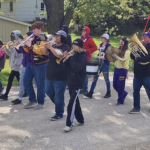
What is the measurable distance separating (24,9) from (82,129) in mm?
34926

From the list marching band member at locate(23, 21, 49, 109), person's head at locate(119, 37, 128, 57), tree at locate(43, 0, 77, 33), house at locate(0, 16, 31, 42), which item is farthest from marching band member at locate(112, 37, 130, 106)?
house at locate(0, 16, 31, 42)

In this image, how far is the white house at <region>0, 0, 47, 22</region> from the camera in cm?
3916

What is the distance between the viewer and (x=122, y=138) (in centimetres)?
562

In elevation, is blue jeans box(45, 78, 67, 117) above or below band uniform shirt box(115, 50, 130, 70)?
below

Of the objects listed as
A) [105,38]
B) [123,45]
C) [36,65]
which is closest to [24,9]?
[105,38]

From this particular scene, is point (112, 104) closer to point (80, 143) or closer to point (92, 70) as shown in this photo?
point (92, 70)

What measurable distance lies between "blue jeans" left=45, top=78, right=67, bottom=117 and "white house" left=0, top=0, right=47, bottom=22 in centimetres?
3351

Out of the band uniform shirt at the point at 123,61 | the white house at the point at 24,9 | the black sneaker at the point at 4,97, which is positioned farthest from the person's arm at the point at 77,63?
the white house at the point at 24,9

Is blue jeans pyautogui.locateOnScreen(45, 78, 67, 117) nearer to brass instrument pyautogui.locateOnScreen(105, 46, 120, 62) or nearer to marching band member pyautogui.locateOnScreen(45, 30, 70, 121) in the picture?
marching band member pyautogui.locateOnScreen(45, 30, 70, 121)

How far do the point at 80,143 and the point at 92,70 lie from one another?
121 inches

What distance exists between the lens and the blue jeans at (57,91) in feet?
20.8

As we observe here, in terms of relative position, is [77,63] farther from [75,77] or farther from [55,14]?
[55,14]

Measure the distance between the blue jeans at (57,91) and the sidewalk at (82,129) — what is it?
26cm

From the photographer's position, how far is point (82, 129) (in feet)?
19.9
